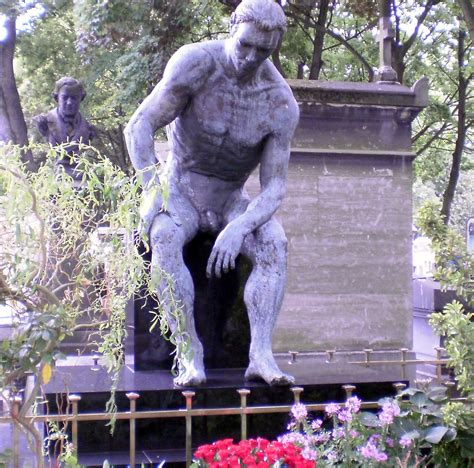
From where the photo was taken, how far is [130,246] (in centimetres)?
322

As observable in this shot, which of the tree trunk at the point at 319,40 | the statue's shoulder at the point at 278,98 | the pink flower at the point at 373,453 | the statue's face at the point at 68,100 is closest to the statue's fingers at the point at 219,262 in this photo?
the statue's shoulder at the point at 278,98

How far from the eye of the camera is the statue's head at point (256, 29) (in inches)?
182

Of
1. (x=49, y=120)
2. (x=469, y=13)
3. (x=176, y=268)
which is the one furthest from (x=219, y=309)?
(x=49, y=120)

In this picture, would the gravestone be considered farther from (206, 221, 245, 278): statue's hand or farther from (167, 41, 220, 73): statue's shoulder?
(206, 221, 245, 278): statue's hand

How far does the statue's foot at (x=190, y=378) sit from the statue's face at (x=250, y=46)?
1.75 m

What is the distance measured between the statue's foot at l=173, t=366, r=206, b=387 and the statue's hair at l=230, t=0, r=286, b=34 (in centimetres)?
193

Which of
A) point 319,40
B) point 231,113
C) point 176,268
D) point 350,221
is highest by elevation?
point 319,40

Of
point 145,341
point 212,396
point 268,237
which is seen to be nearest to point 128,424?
point 212,396

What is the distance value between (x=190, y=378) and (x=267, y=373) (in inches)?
17.5

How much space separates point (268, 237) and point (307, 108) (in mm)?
4763

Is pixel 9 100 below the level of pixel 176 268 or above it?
above

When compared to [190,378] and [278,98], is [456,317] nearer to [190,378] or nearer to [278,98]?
[190,378]

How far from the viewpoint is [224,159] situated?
5281 mm

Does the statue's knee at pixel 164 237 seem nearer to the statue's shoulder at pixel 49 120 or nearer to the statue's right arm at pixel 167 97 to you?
the statue's right arm at pixel 167 97
